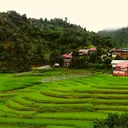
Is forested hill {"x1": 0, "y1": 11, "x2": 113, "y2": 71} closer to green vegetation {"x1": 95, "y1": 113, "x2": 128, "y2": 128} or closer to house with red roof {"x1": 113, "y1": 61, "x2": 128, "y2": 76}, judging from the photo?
house with red roof {"x1": 113, "y1": 61, "x2": 128, "y2": 76}

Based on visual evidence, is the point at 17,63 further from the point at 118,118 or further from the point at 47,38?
the point at 118,118

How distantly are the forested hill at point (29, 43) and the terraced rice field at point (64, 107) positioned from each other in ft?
109

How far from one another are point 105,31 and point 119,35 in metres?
22.3

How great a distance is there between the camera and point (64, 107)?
27.3 meters

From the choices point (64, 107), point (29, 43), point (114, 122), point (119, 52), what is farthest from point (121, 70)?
point (114, 122)

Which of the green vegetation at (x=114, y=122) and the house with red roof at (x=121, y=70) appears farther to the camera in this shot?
the house with red roof at (x=121, y=70)

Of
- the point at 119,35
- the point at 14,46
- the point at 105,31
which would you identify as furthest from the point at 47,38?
the point at 105,31

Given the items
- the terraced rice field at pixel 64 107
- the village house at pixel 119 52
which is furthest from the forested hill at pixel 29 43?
the terraced rice field at pixel 64 107

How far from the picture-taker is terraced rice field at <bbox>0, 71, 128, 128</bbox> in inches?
957

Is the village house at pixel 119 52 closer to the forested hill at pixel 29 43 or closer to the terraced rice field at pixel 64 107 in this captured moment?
the forested hill at pixel 29 43

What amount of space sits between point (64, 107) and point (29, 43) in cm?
5185

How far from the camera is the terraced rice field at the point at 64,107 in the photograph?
24.3 meters

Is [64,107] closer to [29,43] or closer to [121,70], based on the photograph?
[121,70]

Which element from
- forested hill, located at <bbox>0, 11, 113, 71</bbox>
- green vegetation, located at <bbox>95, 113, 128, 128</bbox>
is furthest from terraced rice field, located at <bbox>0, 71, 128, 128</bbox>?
forested hill, located at <bbox>0, 11, 113, 71</bbox>
